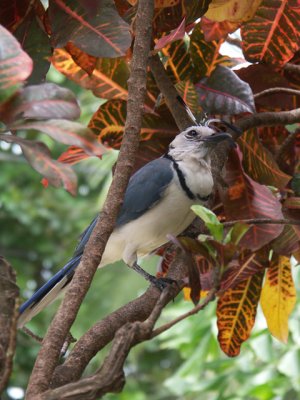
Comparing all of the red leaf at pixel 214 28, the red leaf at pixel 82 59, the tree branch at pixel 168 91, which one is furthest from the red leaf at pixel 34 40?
the red leaf at pixel 214 28

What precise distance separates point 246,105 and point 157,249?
0.55 m

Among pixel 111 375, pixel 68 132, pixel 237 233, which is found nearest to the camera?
pixel 111 375

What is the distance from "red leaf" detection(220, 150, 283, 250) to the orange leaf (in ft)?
0.60

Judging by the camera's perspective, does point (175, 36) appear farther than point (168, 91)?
No

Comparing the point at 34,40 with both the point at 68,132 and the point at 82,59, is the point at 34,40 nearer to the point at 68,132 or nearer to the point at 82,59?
the point at 82,59

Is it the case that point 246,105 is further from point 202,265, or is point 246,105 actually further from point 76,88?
point 76,88

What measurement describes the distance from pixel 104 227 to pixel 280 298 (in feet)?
2.39

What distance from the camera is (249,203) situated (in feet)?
5.64

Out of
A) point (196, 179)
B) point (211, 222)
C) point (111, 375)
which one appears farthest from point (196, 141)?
point (111, 375)

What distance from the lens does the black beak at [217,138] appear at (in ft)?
6.02

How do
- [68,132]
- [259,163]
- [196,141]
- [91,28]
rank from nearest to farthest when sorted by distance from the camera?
[68,132] → [91,28] → [259,163] → [196,141]

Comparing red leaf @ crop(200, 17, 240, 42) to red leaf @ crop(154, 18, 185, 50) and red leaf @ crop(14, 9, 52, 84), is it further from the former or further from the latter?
red leaf @ crop(14, 9, 52, 84)

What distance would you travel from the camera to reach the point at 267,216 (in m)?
1.67

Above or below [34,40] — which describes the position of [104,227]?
below
